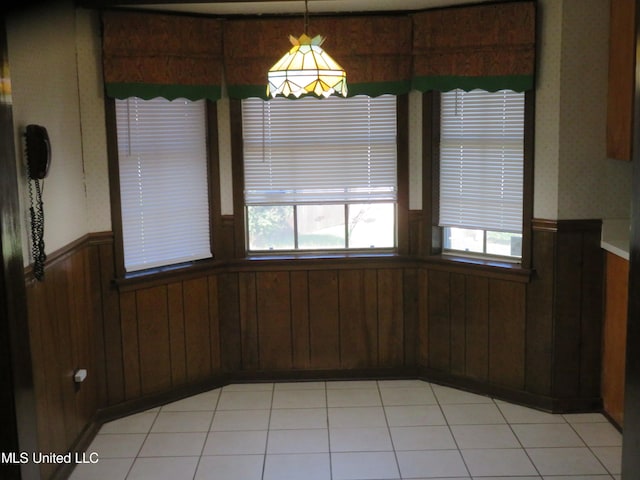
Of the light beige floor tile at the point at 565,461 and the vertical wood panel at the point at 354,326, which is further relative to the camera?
the vertical wood panel at the point at 354,326

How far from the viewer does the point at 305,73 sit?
9.74 ft

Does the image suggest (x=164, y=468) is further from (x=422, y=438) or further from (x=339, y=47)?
(x=339, y=47)

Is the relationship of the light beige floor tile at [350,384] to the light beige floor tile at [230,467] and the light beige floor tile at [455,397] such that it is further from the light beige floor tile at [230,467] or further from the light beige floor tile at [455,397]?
the light beige floor tile at [230,467]

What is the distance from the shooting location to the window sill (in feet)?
14.6

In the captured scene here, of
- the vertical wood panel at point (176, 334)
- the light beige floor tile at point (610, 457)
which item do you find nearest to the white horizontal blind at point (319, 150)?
the vertical wood panel at point (176, 334)

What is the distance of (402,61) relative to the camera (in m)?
4.72

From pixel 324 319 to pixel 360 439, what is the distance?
42.4 inches

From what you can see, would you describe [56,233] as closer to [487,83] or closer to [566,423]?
[487,83]

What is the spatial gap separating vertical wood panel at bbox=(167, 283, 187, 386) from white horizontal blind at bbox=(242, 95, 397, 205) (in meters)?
0.80

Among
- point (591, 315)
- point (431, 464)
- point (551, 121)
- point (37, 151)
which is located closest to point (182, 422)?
point (431, 464)

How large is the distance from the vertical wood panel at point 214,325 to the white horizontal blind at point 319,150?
620 millimetres

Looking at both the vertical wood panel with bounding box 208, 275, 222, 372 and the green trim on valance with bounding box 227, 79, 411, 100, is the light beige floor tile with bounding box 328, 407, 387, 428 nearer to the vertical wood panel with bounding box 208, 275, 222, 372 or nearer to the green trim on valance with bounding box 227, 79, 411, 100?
the vertical wood panel with bounding box 208, 275, 222, 372

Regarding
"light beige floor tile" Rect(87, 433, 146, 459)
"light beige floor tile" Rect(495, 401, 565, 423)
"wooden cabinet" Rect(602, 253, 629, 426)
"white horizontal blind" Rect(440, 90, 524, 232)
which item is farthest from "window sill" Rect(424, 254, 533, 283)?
"light beige floor tile" Rect(87, 433, 146, 459)

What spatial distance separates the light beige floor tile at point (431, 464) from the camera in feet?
12.1
